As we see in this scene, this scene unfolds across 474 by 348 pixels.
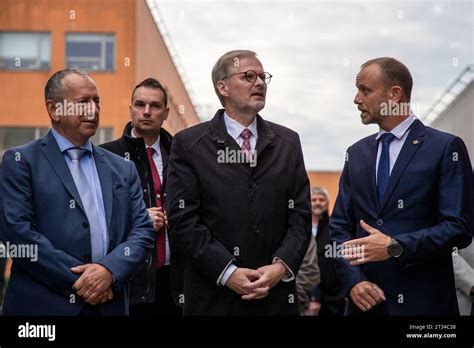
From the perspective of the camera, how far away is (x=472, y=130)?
4.00 metres

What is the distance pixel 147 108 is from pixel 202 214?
1032 millimetres

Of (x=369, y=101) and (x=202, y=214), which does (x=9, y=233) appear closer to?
(x=202, y=214)

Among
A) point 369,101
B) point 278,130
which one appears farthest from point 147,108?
point 369,101

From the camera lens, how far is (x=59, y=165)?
358 cm

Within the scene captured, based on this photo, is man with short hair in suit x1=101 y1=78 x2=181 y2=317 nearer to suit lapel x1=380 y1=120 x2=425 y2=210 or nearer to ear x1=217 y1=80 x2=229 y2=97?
ear x1=217 y1=80 x2=229 y2=97

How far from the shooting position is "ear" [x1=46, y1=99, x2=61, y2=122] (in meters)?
3.67

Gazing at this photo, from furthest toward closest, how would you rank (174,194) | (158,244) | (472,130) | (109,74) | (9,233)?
(109,74) → (158,244) → (472,130) → (174,194) → (9,233)

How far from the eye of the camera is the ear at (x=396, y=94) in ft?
12.2

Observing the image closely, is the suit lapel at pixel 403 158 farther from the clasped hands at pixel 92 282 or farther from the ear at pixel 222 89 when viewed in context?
the clasped hands at pixel 92 282

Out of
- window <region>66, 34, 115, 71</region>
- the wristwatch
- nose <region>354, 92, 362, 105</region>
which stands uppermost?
window <region>66, 34, 115, 71</region>

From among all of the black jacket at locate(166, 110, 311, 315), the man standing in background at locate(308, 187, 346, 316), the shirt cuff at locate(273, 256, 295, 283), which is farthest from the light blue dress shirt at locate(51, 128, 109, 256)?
the man standing in background at locate(308, 187, 346, 316)

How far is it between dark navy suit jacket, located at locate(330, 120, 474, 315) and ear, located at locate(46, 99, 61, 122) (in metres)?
1.26

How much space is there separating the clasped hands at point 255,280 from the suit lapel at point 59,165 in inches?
26.5

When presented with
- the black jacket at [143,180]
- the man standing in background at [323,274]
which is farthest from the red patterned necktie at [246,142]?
the man standing in background at [323,274]
